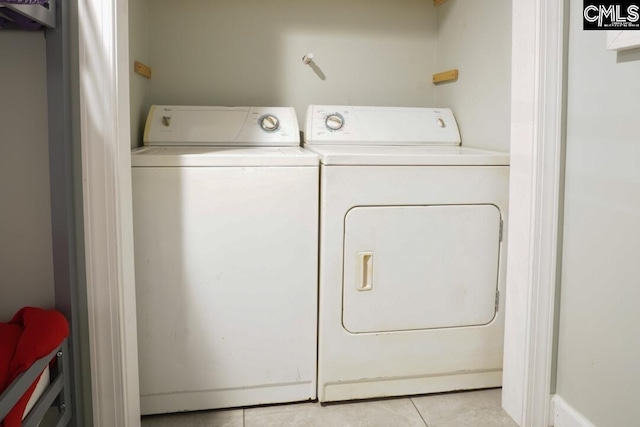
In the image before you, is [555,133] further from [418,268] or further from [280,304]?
[280,304]

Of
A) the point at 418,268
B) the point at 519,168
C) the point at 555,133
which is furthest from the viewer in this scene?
the point at 418,268

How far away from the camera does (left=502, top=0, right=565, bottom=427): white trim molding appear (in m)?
1.49

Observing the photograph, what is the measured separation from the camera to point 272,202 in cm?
165

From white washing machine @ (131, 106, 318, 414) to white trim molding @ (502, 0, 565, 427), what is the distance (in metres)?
0.64

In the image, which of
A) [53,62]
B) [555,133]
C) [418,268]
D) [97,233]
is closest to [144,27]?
[53,62]

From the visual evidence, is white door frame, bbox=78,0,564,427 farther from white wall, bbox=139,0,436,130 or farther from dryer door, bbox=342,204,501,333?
white wall, bbox=139,0,436,130

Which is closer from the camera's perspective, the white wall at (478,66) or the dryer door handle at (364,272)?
the dryer door handle at (364,272)

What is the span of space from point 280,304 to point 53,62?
37.4 inches

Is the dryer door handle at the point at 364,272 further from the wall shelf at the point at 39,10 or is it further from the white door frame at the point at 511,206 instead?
the wall shelf at the point at 39,10

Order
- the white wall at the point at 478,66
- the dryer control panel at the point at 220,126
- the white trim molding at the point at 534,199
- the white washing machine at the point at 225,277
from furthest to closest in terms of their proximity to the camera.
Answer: the dryer control panel at the point at 220,126, the white wall at the point at 478,66, the white washing machine at the point at 225,277, the white trim molding at the point at 534,199

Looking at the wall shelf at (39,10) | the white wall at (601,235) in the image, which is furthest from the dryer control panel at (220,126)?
the white wall at (601,235)

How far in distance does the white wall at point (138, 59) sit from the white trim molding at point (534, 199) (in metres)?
1.35

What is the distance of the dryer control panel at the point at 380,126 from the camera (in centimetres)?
217

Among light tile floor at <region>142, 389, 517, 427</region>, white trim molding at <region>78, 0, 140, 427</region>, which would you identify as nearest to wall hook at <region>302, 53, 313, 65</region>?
white trim molding at <region>78, 0, 140, 427</region>
